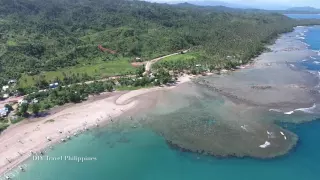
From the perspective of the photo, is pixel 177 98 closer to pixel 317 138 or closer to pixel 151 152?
pixel 151 152

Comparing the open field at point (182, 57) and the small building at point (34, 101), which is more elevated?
the open field at point (182, 57)

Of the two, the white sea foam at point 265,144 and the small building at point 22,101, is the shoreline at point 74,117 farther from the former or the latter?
the white sea foam at point 265,144

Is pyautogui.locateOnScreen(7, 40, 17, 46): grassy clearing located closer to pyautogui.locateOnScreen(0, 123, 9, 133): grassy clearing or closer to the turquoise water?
pyautogui.locateOnScreen(0, 123, 9, 133): grassy clearing

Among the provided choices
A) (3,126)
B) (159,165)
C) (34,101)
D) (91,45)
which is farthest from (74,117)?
(91,45)

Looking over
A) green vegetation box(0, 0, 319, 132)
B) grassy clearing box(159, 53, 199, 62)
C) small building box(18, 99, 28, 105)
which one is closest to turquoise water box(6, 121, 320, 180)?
green vegetation box(0, 0, 319, 132)

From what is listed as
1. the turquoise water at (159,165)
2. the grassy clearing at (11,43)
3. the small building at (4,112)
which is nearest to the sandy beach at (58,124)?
the turquoise water at (159,165)

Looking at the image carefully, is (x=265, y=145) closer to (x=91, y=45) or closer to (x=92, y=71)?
(x=92, y=71)

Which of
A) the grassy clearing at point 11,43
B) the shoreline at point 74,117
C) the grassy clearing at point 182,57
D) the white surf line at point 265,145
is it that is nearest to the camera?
the shoreline at point 74,117
